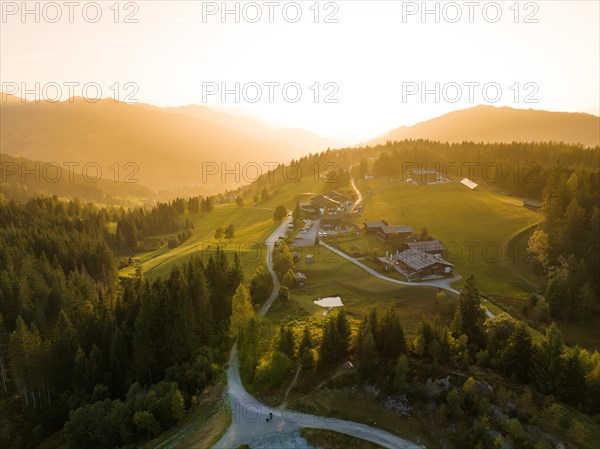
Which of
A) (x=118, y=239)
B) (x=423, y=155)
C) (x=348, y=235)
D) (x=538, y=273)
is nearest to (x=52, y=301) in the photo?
(x=348, y=235)

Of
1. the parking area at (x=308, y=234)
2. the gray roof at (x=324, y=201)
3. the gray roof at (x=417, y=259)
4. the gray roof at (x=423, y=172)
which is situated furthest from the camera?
the gray roof at (x=423, y=172)

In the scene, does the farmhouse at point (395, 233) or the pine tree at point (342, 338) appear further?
the farmhouse at point (395, 233)

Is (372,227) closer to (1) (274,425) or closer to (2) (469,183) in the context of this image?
(2) (469,183)

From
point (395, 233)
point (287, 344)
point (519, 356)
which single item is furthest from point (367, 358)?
point (395, 233)

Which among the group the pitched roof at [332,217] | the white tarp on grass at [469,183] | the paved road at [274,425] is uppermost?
the white tarp on grass at [469,183]

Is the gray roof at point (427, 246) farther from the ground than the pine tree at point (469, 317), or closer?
farther from the ground

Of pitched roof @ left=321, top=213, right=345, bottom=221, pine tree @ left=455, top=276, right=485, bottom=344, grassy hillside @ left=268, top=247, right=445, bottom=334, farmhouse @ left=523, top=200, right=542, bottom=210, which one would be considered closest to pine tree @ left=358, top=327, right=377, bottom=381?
pine tree @ left=455, top=276, right=485, bottom=344

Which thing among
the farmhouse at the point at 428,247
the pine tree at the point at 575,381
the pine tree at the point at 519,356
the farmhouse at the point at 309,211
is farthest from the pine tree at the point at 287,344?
the farmhouse at the point at 309,211

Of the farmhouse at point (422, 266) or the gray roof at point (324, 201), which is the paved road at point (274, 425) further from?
the gray roof at point (324, 201)
